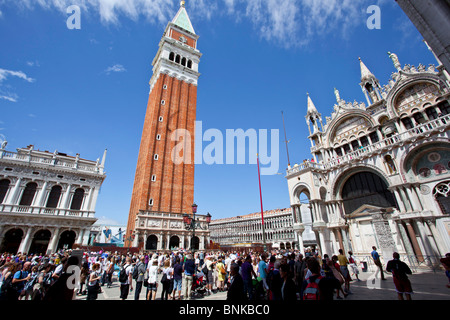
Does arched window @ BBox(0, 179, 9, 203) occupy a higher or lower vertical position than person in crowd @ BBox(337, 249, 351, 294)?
higher

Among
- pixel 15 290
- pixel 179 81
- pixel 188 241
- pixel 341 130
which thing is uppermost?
pixel 179 81

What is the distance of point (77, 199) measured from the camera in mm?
25938

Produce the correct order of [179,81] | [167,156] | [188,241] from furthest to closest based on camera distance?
[179,81]
[167,156]
[188,241]

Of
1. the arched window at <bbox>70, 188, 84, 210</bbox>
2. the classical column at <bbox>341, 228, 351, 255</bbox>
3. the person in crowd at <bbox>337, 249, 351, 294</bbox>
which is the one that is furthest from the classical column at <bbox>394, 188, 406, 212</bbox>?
the arched window at <bbox>70, 188, 84, 210</bbox>

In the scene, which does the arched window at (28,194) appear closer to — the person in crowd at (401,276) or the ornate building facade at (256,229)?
the person in crowd at (401,276)

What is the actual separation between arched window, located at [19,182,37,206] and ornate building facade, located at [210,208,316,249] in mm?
37677

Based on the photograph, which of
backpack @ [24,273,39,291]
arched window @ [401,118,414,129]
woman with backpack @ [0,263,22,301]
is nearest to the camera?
woman with backpack @ [0,263,22,301]

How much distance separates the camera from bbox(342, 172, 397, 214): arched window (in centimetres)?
1634

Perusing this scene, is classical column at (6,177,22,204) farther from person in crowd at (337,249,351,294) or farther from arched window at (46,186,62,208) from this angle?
person in crowd at (337,249,351,294)

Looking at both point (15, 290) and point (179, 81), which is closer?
point (15, 290)

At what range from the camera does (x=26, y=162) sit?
2375cm
